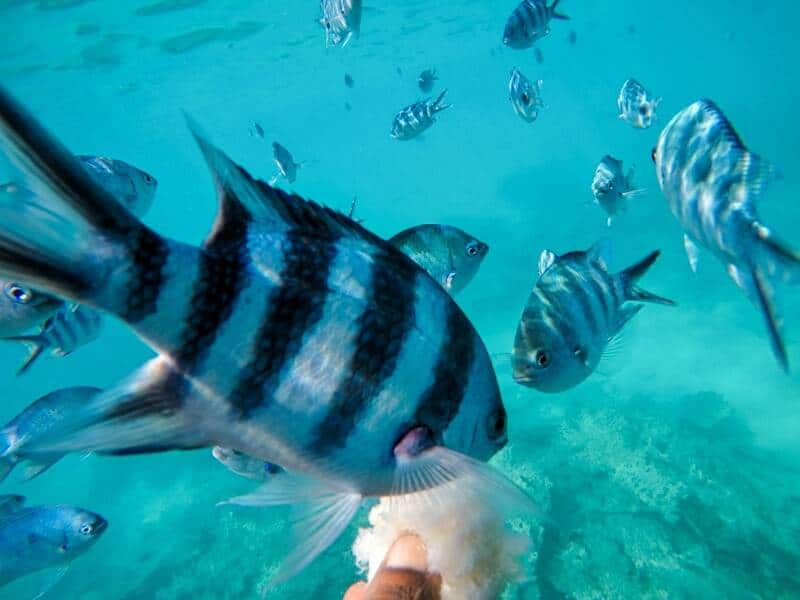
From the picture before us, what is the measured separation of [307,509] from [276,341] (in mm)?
573

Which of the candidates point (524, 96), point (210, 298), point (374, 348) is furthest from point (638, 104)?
point (210, 298)

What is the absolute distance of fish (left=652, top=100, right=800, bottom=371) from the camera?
152cm

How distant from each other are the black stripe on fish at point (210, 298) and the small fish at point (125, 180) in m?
2.95

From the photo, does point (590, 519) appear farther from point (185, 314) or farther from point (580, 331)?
point (185, 314)

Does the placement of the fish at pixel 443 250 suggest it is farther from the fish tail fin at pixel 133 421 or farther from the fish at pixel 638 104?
the fish at pixel 638 104

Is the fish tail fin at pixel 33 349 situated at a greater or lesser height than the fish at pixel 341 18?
lesser

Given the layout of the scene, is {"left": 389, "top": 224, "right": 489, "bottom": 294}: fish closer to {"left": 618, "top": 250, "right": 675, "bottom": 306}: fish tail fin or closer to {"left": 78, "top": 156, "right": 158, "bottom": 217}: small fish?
{"left": 618, "top": 250, "right": 675, "bottom": 306}: fish tail fin

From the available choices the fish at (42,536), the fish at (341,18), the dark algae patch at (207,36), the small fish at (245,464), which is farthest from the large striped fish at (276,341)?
the dark algae patch at (207,36)

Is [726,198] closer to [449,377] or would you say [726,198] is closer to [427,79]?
[449,377]

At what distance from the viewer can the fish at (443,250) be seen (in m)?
3.21

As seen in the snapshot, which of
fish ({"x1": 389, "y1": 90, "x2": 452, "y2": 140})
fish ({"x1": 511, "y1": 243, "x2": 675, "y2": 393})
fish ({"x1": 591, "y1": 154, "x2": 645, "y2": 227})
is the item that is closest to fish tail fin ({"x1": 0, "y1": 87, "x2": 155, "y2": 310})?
fish ({"x1": 511, "y1": 243, "x2": 675, "y2": 393})

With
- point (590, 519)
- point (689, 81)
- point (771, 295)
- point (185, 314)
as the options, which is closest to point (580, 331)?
point (771, 295)

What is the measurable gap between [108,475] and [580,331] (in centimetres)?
2098

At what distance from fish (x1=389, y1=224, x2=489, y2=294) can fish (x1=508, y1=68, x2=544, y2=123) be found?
4.12 m
